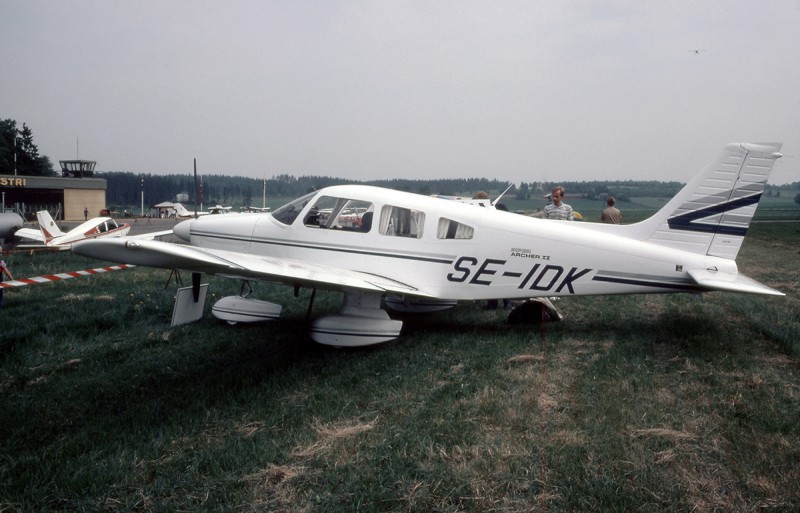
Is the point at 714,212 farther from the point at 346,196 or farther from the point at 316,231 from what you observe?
the point at 316,231

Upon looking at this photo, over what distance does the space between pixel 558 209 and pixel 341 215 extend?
3.87 m

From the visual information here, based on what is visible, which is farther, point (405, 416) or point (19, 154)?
point (19, 154)

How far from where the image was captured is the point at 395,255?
5.96 metres

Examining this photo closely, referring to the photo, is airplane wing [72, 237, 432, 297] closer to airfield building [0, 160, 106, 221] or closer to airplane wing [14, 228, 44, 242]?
airplane wing [14, 228, 44, 242]

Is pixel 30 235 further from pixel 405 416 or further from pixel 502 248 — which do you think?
pixel 405 416

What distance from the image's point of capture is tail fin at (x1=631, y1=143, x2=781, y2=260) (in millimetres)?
5574

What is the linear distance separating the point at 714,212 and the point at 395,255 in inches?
154

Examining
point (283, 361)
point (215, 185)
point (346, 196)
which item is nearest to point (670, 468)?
point (283, 361)

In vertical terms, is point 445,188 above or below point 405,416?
above

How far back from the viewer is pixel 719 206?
572 cm

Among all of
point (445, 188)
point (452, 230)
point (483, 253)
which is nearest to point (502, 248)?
point (483, 253)

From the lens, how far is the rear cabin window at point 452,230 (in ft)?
19.4

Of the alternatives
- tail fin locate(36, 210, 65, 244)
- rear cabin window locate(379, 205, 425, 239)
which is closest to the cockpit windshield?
rear cabin window locate(379, 205, 425, 239)

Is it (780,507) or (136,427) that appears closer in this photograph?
(780,507)
